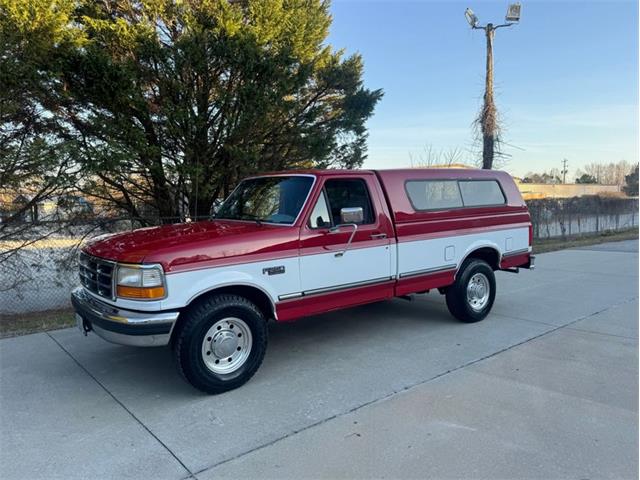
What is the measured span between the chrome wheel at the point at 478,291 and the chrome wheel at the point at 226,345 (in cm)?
339

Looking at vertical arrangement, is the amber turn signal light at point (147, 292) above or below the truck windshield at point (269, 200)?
below

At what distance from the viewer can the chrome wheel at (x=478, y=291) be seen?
21.3 feet

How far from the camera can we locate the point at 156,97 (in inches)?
338

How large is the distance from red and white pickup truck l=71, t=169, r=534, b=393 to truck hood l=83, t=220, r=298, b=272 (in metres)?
0.01

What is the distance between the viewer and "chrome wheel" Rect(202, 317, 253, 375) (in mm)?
4172

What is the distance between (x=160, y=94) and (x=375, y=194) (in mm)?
5030

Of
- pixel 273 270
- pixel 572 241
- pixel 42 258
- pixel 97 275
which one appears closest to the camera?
pixel 97 275

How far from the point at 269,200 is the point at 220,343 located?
5.75ft

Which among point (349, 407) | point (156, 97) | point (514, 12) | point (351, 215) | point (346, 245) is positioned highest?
point (514, 12)

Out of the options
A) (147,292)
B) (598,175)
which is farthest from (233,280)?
(598,175)

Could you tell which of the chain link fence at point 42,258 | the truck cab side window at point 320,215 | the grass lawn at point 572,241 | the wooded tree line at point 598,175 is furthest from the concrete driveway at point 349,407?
the wooded tree line at point 598,175

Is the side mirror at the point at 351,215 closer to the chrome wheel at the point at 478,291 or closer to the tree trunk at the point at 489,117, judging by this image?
the chrome wheel at the point at 478,291

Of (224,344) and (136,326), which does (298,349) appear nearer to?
(224,344)

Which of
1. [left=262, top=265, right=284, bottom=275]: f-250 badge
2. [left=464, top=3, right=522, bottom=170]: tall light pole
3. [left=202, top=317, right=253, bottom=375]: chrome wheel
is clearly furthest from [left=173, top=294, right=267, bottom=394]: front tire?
[left=464, top=3, right=522, bottom=170]: tall light pole
